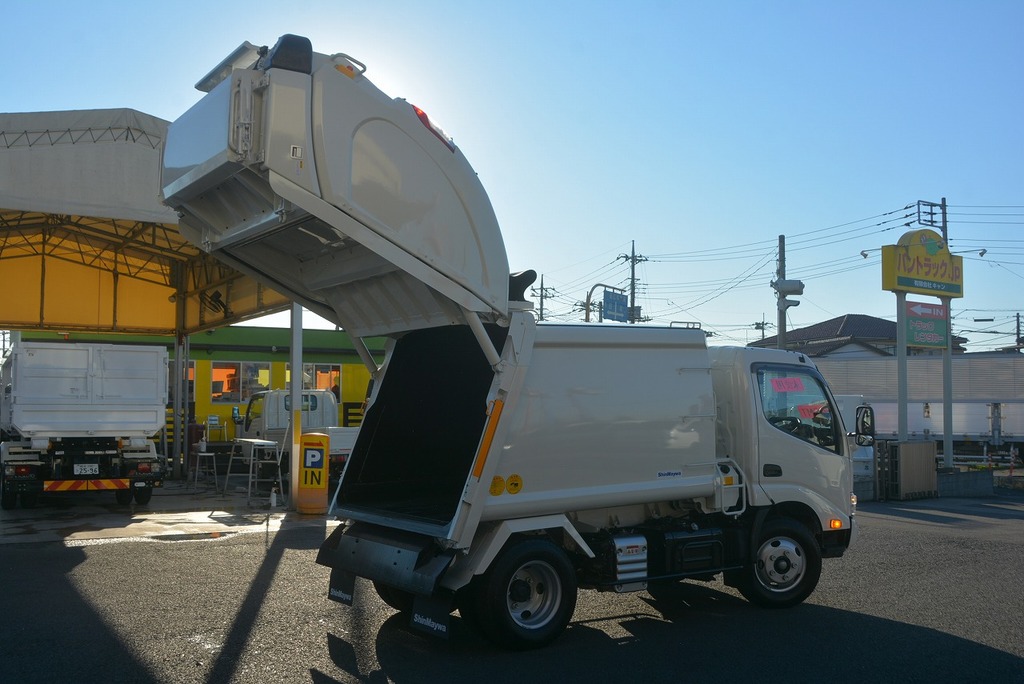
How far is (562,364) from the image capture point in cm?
689

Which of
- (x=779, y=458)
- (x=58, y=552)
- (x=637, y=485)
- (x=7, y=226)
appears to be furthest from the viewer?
(x=7, y=226)

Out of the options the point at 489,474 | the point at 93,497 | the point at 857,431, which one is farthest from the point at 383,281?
the point at 93,497

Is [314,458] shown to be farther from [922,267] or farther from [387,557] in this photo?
[922,267]

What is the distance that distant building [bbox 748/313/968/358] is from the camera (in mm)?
51031

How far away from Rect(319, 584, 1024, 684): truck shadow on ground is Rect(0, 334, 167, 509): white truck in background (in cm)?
890

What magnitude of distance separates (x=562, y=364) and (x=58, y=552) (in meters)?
7.10

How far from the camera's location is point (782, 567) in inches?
313

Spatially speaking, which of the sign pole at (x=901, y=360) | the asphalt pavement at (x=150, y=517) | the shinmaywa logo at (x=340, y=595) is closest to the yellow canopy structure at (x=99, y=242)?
the asphalt pavement at (x=150, y=517)

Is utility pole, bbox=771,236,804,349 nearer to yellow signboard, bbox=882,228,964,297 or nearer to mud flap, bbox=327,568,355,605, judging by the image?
yellow signboard, bbox=882,228,964,297

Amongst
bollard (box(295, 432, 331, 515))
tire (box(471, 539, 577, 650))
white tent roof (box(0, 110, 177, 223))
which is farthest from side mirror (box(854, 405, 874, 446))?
white tent roof (box(0, 110, 177, 223))

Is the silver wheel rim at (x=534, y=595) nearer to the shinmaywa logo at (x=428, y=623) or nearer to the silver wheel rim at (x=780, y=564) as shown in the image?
the shinmaywa logo at (x=428, y=623)

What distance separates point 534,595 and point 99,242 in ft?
53.2

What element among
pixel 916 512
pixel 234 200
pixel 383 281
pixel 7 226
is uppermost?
pixel 7 226

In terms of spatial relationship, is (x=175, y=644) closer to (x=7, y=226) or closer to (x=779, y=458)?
(x=779, y=458)
